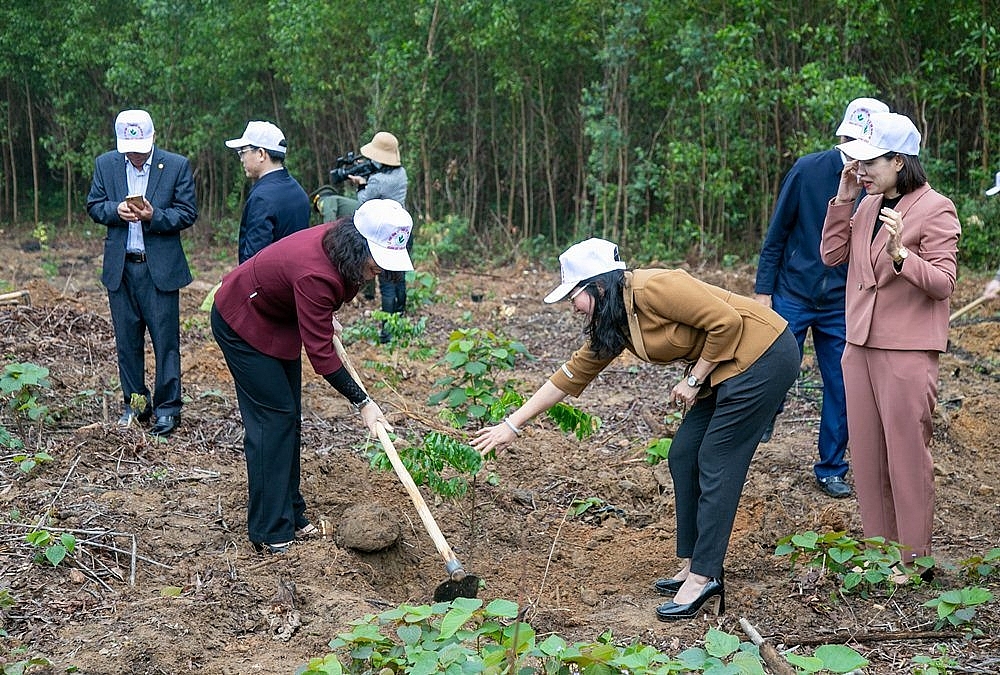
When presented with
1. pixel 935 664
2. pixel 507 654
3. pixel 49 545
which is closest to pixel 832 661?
pixel 935 664

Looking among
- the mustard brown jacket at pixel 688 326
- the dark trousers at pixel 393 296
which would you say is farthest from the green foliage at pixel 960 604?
the dark trousers at pixel 393 296

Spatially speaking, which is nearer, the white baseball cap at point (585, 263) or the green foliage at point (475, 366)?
the white baseball cap at point (585, 263)

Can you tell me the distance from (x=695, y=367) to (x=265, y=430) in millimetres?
1911

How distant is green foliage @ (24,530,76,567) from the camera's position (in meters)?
4.21

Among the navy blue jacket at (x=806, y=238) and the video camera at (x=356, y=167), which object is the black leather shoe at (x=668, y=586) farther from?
the video camera at (x=356, y=167)

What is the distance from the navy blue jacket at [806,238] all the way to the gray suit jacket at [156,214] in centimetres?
324

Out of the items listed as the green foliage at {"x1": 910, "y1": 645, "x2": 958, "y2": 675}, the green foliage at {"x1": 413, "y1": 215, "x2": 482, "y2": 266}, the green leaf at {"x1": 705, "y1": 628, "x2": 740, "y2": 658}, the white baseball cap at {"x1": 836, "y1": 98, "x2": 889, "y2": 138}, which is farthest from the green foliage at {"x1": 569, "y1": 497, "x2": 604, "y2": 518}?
the green foliage at {"x1": 413, "y1": 215, "x2": 482, "y2": 266}

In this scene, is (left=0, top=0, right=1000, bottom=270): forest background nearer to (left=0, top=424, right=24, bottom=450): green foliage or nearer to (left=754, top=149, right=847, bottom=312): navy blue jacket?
(left=754, top=149, right=847, bottom=312): navy blue jacket

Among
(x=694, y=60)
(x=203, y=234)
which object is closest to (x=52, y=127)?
(x=203, y=234)

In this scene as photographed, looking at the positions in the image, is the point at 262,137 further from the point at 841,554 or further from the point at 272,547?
the point at 841,554

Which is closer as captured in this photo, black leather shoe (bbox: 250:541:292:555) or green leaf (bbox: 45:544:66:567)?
green leaf (bbox: 45:544:66:567)

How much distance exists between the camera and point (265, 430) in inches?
179

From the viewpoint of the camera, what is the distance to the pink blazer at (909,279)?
3.92 meters

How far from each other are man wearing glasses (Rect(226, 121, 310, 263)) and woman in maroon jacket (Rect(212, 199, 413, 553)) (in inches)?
45.5
